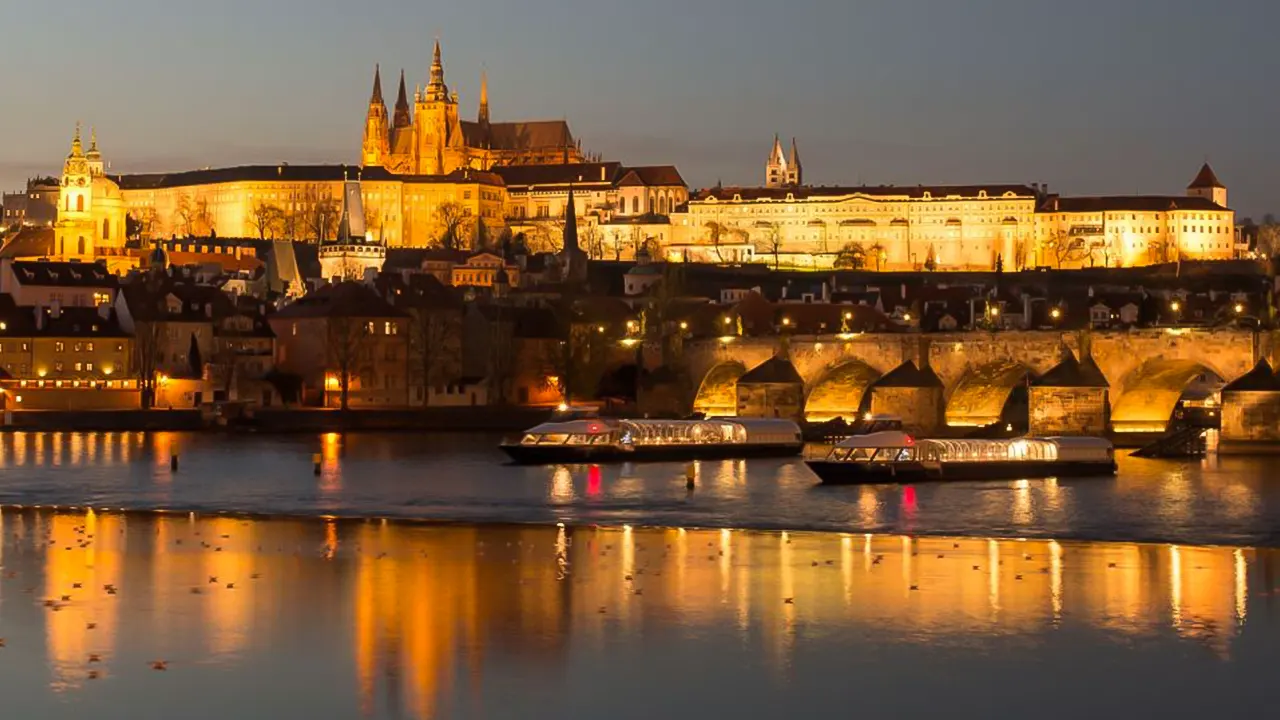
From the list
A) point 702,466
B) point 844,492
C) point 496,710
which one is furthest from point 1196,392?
point 496,710

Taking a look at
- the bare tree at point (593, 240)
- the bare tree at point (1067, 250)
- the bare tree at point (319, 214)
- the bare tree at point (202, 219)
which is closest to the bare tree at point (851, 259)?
the bare tree at point (1067, 250)

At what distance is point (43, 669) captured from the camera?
20.5m

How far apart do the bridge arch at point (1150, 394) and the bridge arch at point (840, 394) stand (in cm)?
1000

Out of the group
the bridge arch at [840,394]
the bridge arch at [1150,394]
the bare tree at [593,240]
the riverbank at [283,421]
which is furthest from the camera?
the bare tree at [593,240]

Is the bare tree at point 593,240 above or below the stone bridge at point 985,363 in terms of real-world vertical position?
above

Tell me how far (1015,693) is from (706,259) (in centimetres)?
14756

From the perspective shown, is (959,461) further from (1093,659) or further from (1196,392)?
(1196,392)

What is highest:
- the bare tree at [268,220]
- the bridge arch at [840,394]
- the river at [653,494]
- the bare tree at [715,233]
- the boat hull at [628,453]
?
the bare tree at [268,220]

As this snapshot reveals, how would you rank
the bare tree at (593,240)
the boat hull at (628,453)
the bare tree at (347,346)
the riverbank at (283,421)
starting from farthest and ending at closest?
1. the bare tree at (593,240)
2. the bare tree at (347,346)
3. the riverbank at (283,421)
4. the boat hull at (628,453)

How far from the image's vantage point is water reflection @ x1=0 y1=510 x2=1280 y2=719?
2150 cm

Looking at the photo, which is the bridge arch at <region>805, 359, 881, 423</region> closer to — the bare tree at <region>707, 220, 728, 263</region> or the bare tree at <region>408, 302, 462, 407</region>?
the bare tree at <region>408, 302, 462, 407</region>

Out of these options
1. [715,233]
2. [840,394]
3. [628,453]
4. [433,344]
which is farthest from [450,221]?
[628,453]

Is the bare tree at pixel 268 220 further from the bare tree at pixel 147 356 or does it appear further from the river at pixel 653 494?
the river at pixel 653 494

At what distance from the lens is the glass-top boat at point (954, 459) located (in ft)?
151
